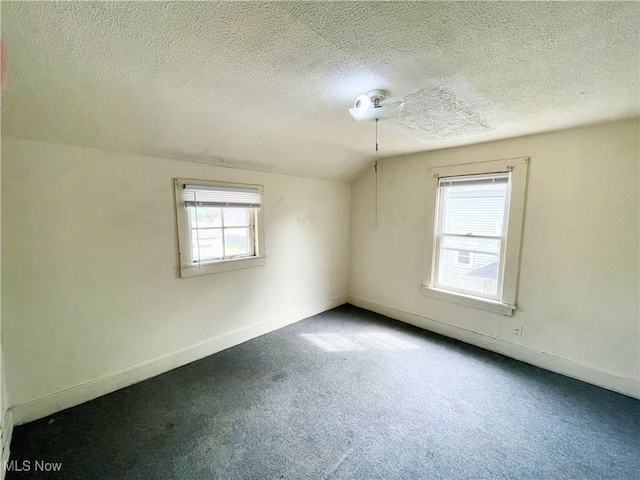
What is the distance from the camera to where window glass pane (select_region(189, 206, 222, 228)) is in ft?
8.33

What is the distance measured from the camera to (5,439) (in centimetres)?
157

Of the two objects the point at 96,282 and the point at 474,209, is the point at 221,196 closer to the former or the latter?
the point at 96,282

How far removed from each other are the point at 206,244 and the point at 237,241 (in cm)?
36

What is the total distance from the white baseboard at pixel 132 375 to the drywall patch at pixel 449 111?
264cm

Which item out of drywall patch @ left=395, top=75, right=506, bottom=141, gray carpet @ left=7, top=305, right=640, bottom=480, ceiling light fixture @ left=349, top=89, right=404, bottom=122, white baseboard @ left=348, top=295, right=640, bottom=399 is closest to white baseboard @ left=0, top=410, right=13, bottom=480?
gray carpet @ left=7, top=305, right=640, bottom=480

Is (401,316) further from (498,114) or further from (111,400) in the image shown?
(111,400)

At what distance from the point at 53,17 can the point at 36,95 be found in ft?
2.47

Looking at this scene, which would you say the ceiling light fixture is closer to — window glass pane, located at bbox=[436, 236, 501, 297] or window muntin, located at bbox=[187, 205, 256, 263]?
window muntin, located at bbox=[187, 205, 256, 263]

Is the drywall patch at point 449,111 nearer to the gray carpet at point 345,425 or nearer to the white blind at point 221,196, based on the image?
the white blind at point 221,196

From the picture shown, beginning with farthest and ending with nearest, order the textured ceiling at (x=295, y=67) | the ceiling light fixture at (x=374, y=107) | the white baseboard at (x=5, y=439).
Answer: the ceiling light fixture at (x=374, y=107), the white baseboard at (x=5, y=439), the textured ceiling at (x=295, y=67)

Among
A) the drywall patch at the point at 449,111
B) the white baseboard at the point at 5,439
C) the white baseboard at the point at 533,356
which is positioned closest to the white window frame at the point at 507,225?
the white baseboard at the point at 533,356

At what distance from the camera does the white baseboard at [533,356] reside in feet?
7.14

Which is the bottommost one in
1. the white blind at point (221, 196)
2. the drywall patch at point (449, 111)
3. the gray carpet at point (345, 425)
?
the gray carpet at point (345, 425)

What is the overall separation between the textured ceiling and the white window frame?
0.44 metres
